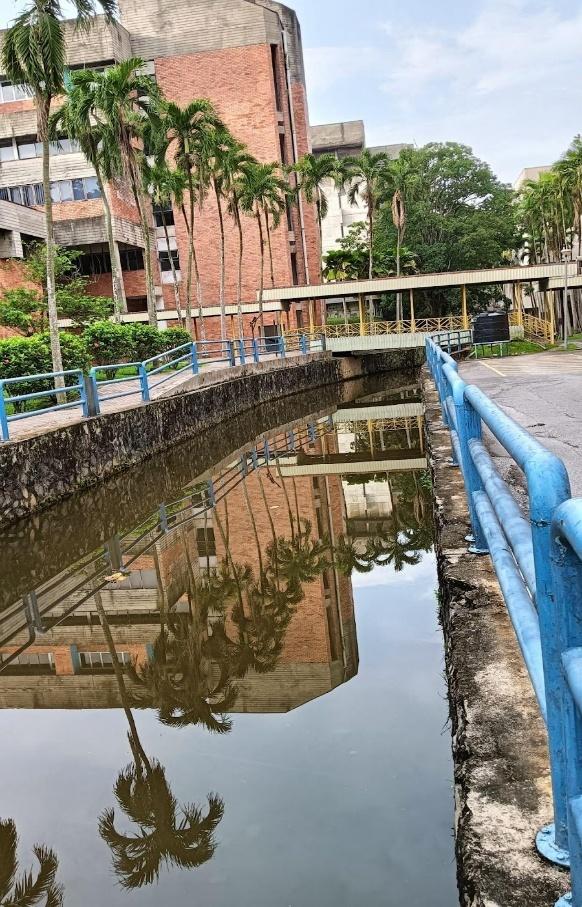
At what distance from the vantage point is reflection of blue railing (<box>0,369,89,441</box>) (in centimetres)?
1098

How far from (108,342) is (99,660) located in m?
19.9

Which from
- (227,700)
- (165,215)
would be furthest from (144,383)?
(165,215)

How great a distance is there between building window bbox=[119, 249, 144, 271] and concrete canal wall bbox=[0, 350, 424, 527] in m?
25.4

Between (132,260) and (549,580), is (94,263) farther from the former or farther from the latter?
(549,580)

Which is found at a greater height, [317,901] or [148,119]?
[148,119]

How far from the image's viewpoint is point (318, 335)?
3991cm

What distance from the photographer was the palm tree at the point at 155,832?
3.37 m

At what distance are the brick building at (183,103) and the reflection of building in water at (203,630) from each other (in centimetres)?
3742

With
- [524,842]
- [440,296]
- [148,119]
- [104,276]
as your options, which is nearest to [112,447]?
[524,842]

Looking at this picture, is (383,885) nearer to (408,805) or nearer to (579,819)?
(408,805)

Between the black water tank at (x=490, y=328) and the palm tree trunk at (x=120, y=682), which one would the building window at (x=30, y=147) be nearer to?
the black water tank at (x=490, y=328)

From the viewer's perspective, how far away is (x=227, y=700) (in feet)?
16.0

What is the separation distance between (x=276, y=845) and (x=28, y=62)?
1780 cm

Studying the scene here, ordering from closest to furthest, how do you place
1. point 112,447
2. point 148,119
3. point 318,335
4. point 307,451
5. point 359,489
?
point 359,489 → point 112,447 → point 307,451 → point 148,119 → point 318,335
